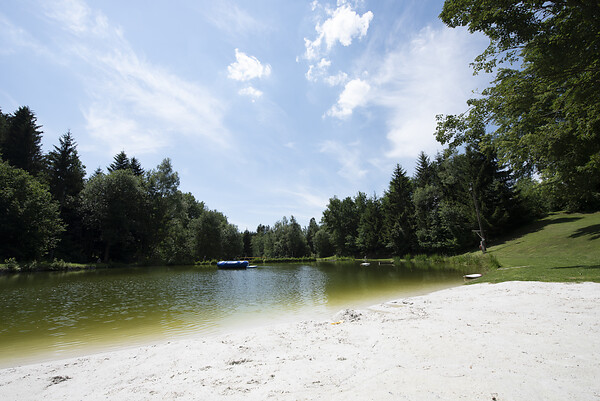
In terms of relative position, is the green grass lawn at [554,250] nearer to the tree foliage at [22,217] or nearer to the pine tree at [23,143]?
the tree foliage at [22,217]

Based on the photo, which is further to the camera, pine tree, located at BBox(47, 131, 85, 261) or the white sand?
pine tree, located at BBox(47, 131, 85, 261)

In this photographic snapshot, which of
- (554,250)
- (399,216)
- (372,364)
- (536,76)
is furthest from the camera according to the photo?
(399,216)

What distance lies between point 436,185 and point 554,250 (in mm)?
25981

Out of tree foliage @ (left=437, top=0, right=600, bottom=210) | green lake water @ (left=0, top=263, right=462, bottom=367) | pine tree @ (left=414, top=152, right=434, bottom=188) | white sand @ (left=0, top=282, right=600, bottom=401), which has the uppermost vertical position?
pine tree @ (left=414, top=152, right=434, bottom=188)

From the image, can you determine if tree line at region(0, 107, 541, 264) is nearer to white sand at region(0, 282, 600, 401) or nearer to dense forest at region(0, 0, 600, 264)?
dense forest at region(0, 0, 600, 264)

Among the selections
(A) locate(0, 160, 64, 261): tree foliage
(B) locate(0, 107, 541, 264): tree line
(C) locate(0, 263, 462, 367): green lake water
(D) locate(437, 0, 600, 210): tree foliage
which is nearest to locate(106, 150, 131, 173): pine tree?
(B) locate(0, 107, 541, 264): tree line

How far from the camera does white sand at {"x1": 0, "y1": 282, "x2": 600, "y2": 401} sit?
3.01m

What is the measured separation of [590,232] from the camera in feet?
68.5

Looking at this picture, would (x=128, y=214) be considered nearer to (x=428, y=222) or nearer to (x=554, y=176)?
(x=428, y=222)

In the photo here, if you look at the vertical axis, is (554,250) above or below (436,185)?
below

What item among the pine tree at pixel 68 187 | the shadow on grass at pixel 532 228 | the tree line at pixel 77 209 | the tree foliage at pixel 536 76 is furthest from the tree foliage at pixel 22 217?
the shadow on grass at pixel 532 228

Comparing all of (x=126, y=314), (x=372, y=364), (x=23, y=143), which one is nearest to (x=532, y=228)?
(x=372, y=364)

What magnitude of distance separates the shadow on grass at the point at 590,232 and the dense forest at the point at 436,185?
247 centimetres

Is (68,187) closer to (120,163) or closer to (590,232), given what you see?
(120,163)
